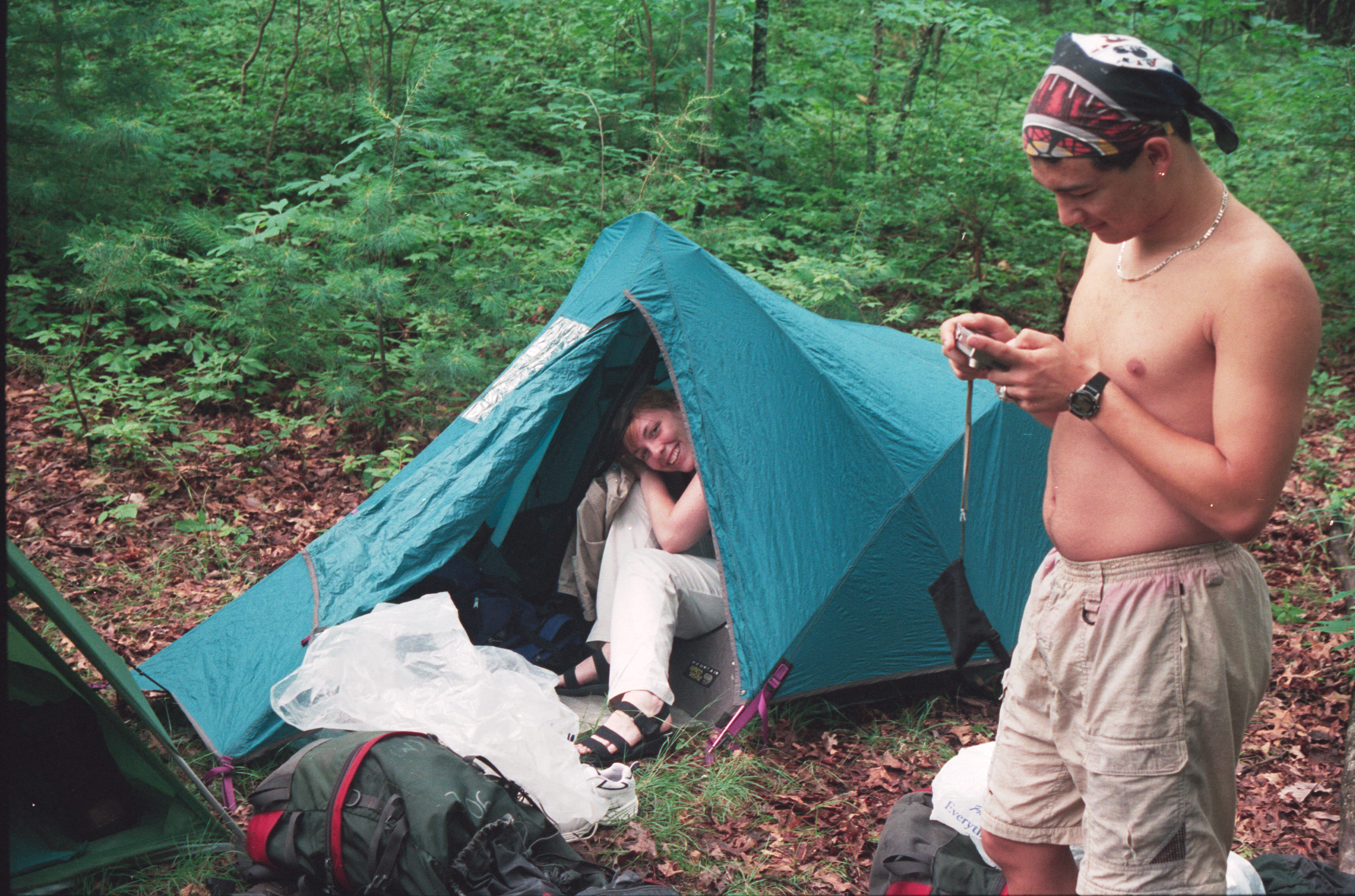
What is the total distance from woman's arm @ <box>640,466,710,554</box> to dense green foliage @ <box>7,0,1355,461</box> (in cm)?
174

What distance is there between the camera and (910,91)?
7.45 meters

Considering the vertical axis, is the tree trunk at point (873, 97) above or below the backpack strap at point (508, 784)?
above

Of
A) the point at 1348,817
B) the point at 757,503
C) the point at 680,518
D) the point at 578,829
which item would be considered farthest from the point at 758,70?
the point at 1348,817

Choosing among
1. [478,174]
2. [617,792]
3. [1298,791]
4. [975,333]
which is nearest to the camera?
[975,333]

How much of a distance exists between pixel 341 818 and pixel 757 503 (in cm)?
146

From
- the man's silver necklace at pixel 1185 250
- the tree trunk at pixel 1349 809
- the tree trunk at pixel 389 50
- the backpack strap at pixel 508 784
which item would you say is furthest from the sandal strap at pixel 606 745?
the tree trunk at pixel 389 50

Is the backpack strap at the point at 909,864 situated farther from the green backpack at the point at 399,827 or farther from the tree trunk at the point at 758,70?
the tree trunk at the point at 758,70

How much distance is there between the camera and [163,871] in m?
2.27

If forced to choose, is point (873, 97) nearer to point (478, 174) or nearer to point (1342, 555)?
point (478, 174)

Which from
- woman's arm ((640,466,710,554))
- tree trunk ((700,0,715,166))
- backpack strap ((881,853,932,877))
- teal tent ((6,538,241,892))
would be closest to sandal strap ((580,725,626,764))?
woman's arm ((640,466,710,554))

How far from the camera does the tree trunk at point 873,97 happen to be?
7.37m

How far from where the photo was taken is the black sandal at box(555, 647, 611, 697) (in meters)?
3.18

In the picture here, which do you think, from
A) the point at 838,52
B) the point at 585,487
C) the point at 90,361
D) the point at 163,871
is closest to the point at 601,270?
the point at 585,487

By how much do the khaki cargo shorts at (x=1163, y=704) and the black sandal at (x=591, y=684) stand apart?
193cm
